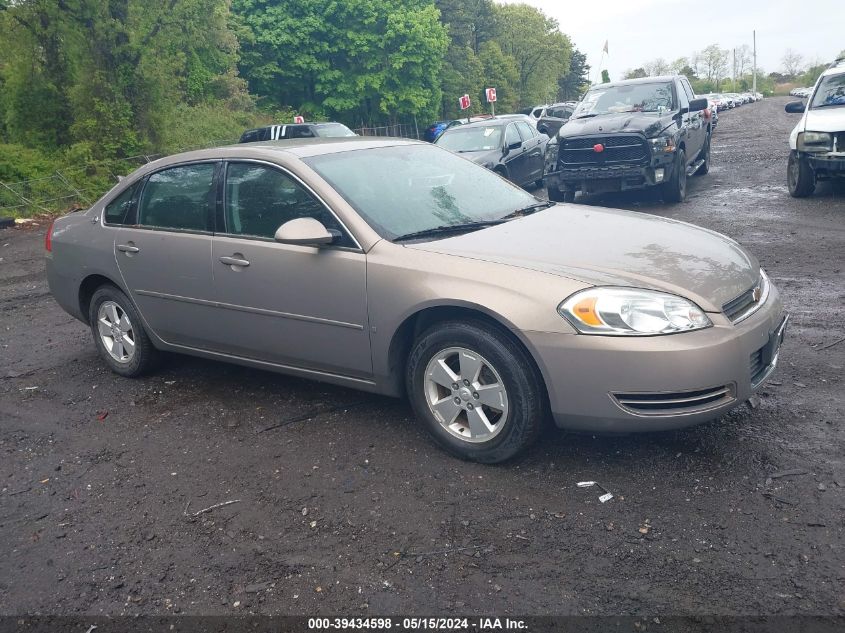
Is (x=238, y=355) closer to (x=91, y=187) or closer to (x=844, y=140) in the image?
(x=844, y=140)

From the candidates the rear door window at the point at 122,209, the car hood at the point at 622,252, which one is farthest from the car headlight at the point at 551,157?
the rear door window at the point at 122,209

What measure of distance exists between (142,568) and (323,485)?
0.95m

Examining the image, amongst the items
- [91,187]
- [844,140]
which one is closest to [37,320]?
[844,140]

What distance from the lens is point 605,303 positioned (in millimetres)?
3549

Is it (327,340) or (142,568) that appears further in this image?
(327,340)

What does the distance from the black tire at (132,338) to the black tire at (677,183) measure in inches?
342

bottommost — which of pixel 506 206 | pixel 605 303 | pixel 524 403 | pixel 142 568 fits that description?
pixel 142 568

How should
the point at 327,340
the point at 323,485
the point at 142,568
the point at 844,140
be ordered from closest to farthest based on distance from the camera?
the point at 142,568 < the point at 323,485 < the point at 327,340 < the point at 844,140

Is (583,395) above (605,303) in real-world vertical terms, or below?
below

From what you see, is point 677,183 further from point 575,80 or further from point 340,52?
point 575,80

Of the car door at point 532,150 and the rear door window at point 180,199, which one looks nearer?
the rear door window at point 180,199

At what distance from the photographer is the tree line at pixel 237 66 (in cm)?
2173

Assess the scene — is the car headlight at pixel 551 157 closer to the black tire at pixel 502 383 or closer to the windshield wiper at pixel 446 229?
the windshield wiper at pixel 446 229

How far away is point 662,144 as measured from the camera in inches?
444
